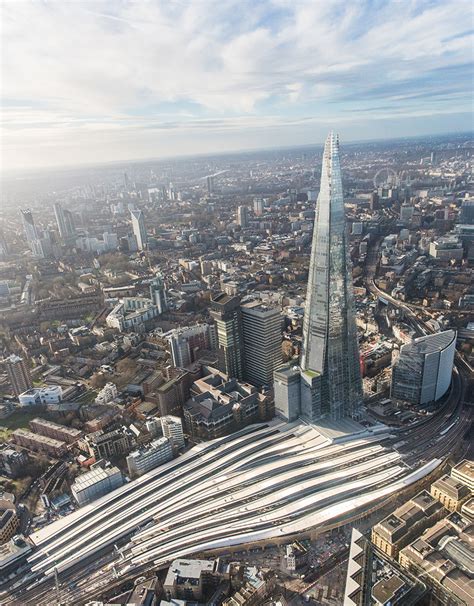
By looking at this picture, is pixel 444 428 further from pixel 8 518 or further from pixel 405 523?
pixel 8 518

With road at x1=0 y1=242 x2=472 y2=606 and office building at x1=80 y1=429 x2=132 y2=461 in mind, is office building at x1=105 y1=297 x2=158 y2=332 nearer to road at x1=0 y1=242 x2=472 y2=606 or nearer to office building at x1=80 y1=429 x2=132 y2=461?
office building at x1=80 y1=429 x2=132 y2=461

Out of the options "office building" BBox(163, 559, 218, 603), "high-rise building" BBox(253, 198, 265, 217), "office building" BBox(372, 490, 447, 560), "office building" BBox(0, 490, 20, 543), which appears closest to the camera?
"office building" BBox(163, 559, 218, 603)

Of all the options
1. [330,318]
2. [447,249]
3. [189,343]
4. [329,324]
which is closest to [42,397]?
[189,343]

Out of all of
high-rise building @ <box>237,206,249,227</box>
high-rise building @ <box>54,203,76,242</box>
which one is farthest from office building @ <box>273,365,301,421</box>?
high-rise building @ <box>54,203,76,242</box>

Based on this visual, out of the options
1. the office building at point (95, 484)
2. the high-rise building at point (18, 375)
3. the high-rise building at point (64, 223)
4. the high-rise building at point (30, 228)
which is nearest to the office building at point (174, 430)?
the office building at point (95, 484)

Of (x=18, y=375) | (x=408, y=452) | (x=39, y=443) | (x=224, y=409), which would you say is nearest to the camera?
(x=408, y=452)
